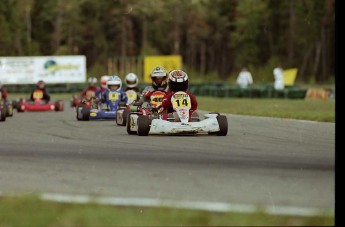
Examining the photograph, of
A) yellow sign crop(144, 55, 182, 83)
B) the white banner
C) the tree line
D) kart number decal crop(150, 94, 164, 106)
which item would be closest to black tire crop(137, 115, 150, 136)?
kart number decal crop(150, 94, 164, 106)

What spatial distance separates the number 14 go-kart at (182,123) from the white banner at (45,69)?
1734 inches

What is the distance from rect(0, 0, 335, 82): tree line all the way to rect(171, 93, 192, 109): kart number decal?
62.0m

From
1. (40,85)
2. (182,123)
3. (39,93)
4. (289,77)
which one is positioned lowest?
(182,123)

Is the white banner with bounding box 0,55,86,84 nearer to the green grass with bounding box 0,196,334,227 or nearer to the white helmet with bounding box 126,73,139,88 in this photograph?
the white helmet with bounding box 126,73,139,88

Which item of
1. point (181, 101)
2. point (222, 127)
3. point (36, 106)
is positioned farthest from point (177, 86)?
point (36, 106)

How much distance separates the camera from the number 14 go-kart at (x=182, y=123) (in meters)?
14.4

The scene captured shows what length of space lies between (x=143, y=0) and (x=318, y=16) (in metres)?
23.7

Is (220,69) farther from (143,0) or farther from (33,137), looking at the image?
(33,137)

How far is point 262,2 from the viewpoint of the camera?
8625cm

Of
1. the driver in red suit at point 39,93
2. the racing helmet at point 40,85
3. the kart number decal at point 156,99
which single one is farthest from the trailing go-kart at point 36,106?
the kart number decal at point 156,99

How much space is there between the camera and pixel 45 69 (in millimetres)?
59219

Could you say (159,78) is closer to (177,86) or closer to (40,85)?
(177,86)

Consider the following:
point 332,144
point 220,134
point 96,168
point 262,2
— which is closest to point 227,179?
point 96,168

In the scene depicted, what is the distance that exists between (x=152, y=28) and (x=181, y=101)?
82.5 metres
